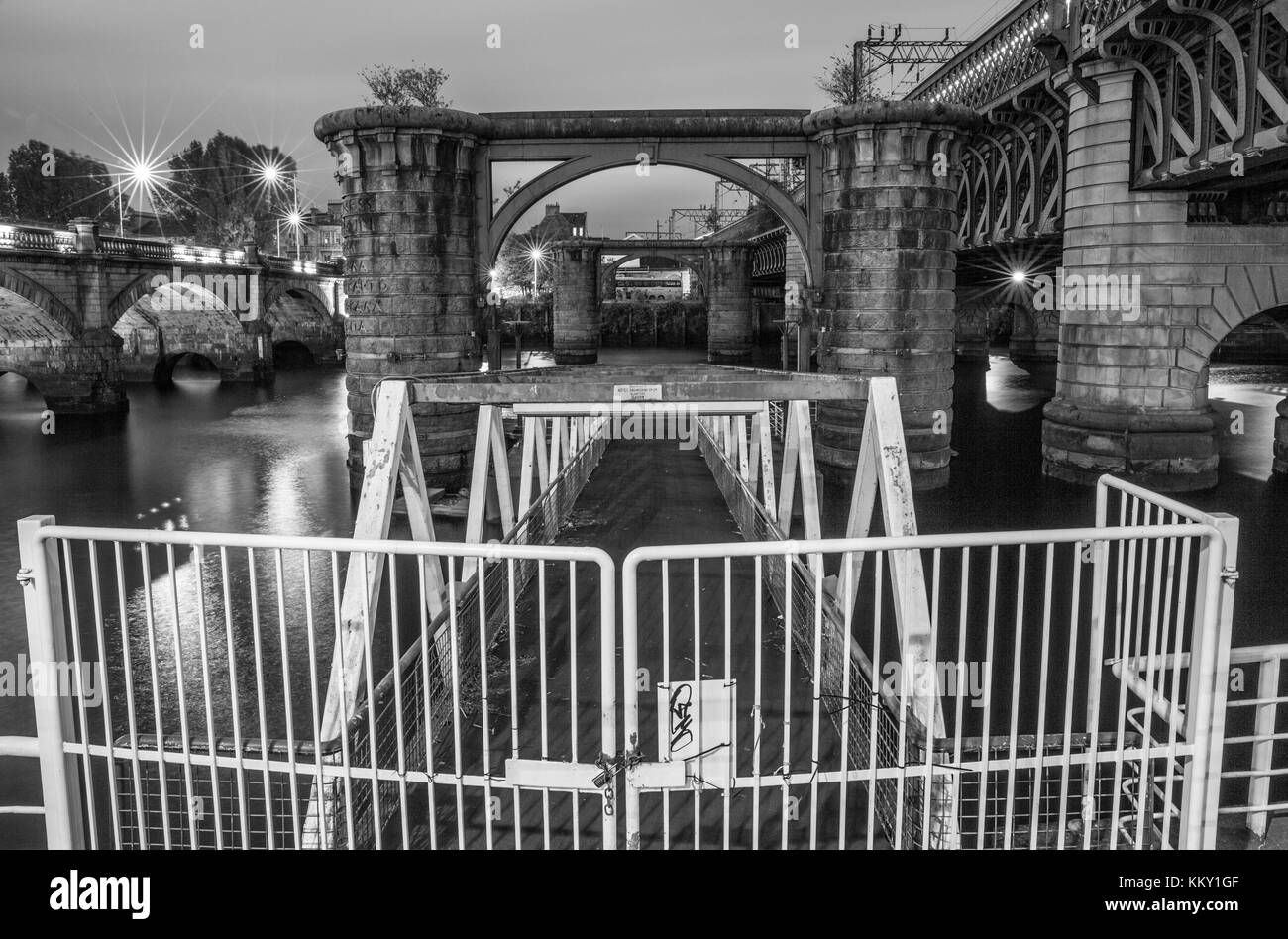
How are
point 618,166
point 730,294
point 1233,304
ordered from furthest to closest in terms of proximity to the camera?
point 730,294, point 618,166, point 1233,304

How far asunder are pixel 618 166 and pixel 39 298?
23050mm

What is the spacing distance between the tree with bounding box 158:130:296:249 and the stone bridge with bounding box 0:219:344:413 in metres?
29.0

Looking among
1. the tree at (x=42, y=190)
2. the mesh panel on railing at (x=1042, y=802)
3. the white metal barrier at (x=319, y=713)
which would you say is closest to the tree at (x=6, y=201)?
the tree at (x=42, y=190)

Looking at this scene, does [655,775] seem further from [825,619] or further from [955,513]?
[955,513]

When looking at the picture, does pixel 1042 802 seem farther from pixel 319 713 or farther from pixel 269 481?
pixel 269 481

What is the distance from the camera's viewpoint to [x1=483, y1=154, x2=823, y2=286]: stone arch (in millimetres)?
19641

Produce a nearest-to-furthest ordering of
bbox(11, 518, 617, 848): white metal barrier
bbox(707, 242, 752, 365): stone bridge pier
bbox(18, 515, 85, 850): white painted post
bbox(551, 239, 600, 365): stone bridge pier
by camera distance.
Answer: bbox(18, 515, 85, 850): white painted post < bbox(11, 518, 617, 848): white metal barrier < bbox(551, 239, 600, 365): stone bridge pier < bbox(707, 242, 752, 365): stone bridge pier

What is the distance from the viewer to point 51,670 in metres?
4.19

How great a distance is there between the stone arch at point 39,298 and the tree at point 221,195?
1915 inches

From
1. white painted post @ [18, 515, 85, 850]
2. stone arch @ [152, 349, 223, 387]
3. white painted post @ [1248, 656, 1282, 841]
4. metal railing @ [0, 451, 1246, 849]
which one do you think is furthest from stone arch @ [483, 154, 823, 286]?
stone arch @ [152, 349, 223, 387]

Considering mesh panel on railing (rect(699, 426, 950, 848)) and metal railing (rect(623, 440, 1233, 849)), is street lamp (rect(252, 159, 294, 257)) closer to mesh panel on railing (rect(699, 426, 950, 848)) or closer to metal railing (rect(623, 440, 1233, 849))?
mesh panel on railing (rect(699, 426, 950, 848))

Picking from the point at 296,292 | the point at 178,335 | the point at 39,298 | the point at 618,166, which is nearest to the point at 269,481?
the point at 618,166

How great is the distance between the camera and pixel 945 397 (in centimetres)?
1911
